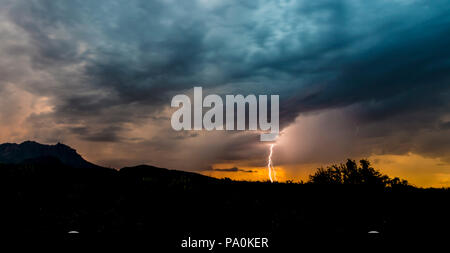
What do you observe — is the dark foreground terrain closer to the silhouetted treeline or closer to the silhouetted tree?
the silhouetted treeline

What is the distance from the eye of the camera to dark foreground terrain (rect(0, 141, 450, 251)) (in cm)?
1269

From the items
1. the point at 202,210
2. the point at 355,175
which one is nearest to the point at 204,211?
the point at 202,210

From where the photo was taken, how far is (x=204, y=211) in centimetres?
1507

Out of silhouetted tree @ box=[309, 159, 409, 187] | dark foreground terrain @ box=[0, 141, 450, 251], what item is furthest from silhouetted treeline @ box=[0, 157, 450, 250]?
silhouetted tree @ box=[309, 159, 409, 187]

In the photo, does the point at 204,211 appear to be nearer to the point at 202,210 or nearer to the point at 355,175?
the point at 202,210

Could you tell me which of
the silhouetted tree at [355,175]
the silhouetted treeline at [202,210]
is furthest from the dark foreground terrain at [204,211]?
the silhouetted tree at [355,175]

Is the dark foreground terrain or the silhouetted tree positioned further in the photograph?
the silhouetted tree

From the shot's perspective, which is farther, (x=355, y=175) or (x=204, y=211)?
(x=355, y=175)

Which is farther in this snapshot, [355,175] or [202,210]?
[355,175]

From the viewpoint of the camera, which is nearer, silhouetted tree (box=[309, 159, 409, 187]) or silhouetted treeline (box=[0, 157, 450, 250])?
silhouetted treeline (box=[0, 157, 450, 250])
